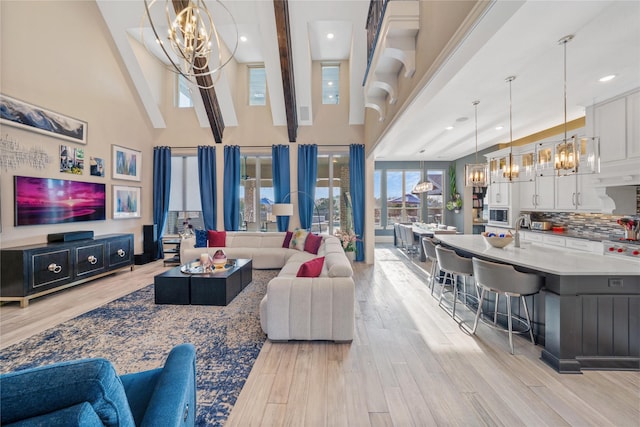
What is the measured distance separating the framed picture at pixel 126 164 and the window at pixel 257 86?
296 cm

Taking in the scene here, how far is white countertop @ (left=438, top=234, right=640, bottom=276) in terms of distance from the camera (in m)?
2.11

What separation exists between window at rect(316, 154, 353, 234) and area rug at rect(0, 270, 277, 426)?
371 cm

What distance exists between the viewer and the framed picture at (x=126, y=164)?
553 centimetres

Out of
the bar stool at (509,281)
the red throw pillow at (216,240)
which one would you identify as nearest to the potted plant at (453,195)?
the bar stool at (509,281)

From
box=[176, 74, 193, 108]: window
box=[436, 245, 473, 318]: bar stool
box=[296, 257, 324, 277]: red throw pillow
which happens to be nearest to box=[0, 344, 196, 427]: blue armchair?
box=[296, 257, 324, 277]: red throw pillow

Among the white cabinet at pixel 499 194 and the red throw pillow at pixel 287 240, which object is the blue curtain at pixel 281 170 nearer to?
the red throw pillow at pixel 287 240

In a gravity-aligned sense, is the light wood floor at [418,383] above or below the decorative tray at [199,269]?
below

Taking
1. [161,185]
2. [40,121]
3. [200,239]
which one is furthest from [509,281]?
[161,185]

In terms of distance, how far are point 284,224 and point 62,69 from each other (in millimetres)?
4776

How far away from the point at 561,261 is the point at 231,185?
20.2ft

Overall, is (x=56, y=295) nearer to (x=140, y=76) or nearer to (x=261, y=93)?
(x=140, y=76)

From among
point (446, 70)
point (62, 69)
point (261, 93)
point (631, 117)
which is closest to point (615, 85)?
point (631, 117)

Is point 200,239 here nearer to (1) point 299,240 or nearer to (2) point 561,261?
(1) point 299,240

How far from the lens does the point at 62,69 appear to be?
173 inches
